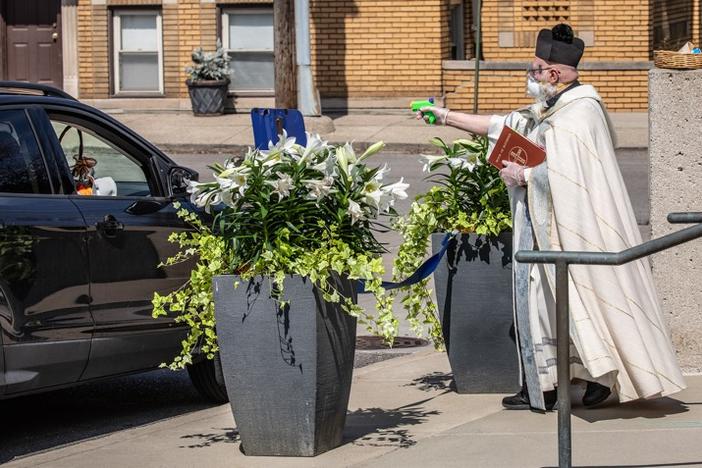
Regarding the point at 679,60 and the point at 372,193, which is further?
the point at 679,60

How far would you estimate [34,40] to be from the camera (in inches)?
1010

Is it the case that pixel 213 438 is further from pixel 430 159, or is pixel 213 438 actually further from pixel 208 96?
pixel 208 96

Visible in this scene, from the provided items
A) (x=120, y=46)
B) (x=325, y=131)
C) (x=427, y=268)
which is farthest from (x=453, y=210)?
(x=120, y=46)

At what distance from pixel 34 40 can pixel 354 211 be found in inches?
818

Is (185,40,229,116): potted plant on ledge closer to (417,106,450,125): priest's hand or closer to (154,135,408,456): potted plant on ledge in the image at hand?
(417,106,450,125): priest's hand

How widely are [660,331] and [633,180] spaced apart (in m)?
11.4

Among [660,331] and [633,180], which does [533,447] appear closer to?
[660,331]

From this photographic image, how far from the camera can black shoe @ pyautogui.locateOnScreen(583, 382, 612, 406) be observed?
22.5 feet

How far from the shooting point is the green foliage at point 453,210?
282 inches

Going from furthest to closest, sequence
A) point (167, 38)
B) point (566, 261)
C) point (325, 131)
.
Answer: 1. point (167, 38)
2. point (325, 131)
3. point (566, 261)

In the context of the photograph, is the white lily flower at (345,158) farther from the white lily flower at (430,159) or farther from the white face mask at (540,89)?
the white face mask at (540,89)

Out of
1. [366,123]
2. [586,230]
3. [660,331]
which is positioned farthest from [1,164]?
[366,123]

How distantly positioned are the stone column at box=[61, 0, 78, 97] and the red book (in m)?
19.3

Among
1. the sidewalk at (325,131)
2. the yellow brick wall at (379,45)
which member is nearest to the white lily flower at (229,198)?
the sidewalk at (325,131)
